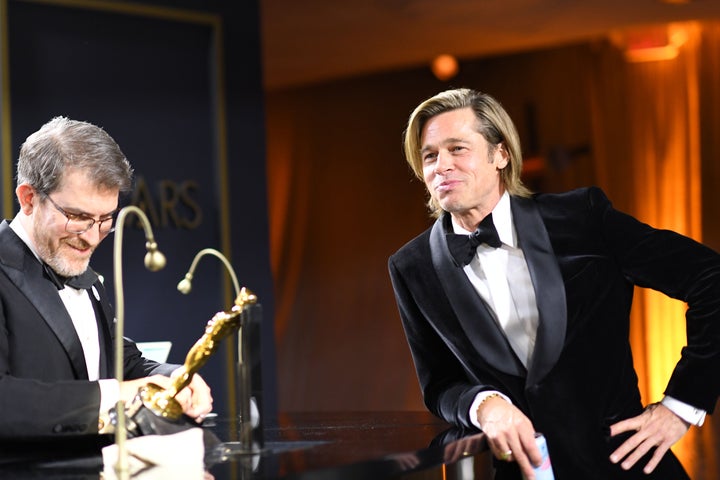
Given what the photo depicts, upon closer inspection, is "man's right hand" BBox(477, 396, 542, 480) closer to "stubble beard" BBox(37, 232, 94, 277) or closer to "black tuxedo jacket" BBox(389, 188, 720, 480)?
"black tuxedo jacket" BBox(389, 188, 720, 480)

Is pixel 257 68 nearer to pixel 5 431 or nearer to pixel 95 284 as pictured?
pixel 95 284

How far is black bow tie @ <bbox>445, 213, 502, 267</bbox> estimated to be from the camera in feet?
9.04

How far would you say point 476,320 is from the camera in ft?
8.76

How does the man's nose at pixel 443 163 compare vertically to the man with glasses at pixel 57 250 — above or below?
above

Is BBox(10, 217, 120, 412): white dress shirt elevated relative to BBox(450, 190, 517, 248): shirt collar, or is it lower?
lower

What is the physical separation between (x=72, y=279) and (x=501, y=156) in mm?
1230

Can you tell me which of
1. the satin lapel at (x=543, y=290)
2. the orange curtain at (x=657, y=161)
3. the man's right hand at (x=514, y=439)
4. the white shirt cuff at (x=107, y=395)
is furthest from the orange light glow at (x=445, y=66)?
the white shirt cuff at (x=107, y=395)

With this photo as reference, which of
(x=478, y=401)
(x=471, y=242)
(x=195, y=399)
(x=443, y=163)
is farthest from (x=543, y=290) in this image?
(x=195, y=399)

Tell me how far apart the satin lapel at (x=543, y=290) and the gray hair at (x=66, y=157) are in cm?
107

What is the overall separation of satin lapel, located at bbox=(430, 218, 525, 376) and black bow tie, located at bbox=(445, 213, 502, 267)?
0.08 feet

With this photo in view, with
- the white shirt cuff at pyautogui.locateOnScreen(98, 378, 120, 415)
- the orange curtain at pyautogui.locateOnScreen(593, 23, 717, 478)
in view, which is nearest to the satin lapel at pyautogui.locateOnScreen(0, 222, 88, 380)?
the white shirt cuff at pyautogui.locateOnScreen(98, 378, 120, 415)

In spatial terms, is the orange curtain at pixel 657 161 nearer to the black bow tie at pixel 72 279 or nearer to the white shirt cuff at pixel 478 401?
the white shirt cuff at pixel 478 401

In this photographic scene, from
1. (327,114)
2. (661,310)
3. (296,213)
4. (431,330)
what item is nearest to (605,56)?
(661,310)

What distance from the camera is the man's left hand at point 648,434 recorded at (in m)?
A: 2.55
